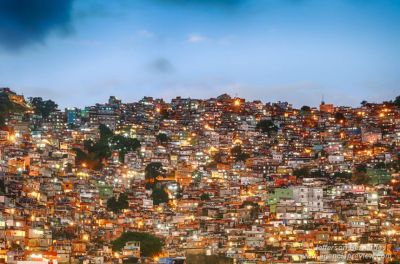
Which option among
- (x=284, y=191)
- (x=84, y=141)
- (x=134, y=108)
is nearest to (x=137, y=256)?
(x=284, y=191)

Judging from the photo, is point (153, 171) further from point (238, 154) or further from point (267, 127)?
point (267, 127)

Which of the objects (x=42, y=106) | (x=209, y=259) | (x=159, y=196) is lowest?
(x=209, y=259)

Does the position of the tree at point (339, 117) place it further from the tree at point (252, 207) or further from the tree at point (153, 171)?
the tree at point (252, 207)

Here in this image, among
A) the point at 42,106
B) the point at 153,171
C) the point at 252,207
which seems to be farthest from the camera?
the point at 42,106

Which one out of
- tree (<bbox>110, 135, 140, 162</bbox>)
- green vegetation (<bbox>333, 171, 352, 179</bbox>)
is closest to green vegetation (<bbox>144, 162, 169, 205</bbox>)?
tree (<bbox>110, 135, 140, 162</bbox>)

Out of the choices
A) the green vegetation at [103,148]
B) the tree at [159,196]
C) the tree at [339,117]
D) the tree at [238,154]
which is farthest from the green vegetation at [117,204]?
the tree at [339,117]

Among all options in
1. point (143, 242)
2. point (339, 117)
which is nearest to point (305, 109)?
point (339, 117)

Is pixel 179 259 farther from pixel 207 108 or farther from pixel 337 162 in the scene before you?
pixel 207 108
